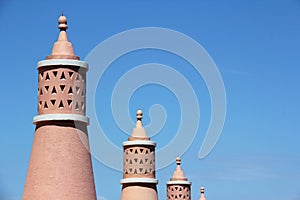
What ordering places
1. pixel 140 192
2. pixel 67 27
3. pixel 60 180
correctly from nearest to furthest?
1. pixel 60 180
2. pixel 67 27
3. pixel 140 192

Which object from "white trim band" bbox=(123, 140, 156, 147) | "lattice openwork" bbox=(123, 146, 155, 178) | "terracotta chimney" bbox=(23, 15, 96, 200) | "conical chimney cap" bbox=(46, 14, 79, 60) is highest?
"white trim band" bbox=(123, 140, 156, 147)

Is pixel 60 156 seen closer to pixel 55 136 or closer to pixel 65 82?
pixel 55 136

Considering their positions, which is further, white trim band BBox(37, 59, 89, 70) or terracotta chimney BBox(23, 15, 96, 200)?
white trim band BBox(37, 59, 89, 70)

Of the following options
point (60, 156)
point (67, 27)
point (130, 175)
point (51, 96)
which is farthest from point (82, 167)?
point (130, 175)

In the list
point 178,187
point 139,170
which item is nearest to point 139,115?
point 139,170

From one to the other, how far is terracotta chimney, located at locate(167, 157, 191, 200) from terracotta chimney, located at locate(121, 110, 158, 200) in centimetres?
830

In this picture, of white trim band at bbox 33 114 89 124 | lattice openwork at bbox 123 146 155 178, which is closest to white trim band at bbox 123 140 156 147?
lattice openwork at bbox 123 146 155 178

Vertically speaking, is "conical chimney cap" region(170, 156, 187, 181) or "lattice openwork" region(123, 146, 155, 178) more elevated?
"conical chimney cap" region(170, 156, 187, 181)

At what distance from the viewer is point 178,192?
34.4 meters

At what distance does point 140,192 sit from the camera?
25750 mm

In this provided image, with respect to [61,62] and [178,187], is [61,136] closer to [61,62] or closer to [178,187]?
[61,62]

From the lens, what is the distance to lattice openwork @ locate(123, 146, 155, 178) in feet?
84.4

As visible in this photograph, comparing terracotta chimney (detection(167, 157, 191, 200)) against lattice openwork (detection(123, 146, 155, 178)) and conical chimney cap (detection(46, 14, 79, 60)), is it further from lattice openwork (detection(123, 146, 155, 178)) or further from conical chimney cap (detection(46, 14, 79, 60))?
conical chimney cap (detection(46, 14, 79, 60))

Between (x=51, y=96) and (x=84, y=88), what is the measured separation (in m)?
0.74
